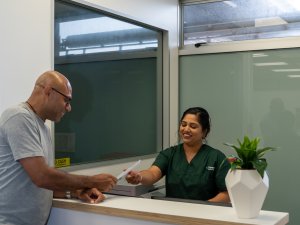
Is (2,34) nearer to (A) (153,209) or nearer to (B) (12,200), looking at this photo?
(B) (12,200)

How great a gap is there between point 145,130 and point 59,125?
104cm

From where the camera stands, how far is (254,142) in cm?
157

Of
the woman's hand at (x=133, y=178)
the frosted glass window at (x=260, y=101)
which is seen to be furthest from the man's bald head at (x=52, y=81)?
the frosted glass window at (x=260, y=101)

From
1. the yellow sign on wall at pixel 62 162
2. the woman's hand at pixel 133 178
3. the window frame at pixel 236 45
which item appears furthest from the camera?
the window frame at pixel 236 45

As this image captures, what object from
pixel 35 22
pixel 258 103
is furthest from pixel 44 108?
pixel 258 103

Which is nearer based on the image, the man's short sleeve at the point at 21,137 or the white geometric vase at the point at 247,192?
the white geometric vase at the point at 247,192

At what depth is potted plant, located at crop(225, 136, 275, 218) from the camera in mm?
1503

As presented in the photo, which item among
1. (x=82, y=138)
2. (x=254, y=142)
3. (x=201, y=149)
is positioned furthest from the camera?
(x=82, y=138)

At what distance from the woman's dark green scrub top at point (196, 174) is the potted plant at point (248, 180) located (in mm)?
670

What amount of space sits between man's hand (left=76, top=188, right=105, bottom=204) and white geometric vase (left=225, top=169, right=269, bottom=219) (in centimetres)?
60

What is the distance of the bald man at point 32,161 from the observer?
161cm

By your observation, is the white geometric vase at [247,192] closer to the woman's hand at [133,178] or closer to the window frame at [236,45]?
the woman's hand at [133,178]

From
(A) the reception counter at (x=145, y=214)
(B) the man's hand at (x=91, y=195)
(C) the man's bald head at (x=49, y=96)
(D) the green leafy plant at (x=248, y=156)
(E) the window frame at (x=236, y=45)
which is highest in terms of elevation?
(E) the window frame at (x=236, y=45)

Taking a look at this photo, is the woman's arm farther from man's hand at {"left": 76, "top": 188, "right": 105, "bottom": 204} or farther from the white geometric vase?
the white geometric vase
